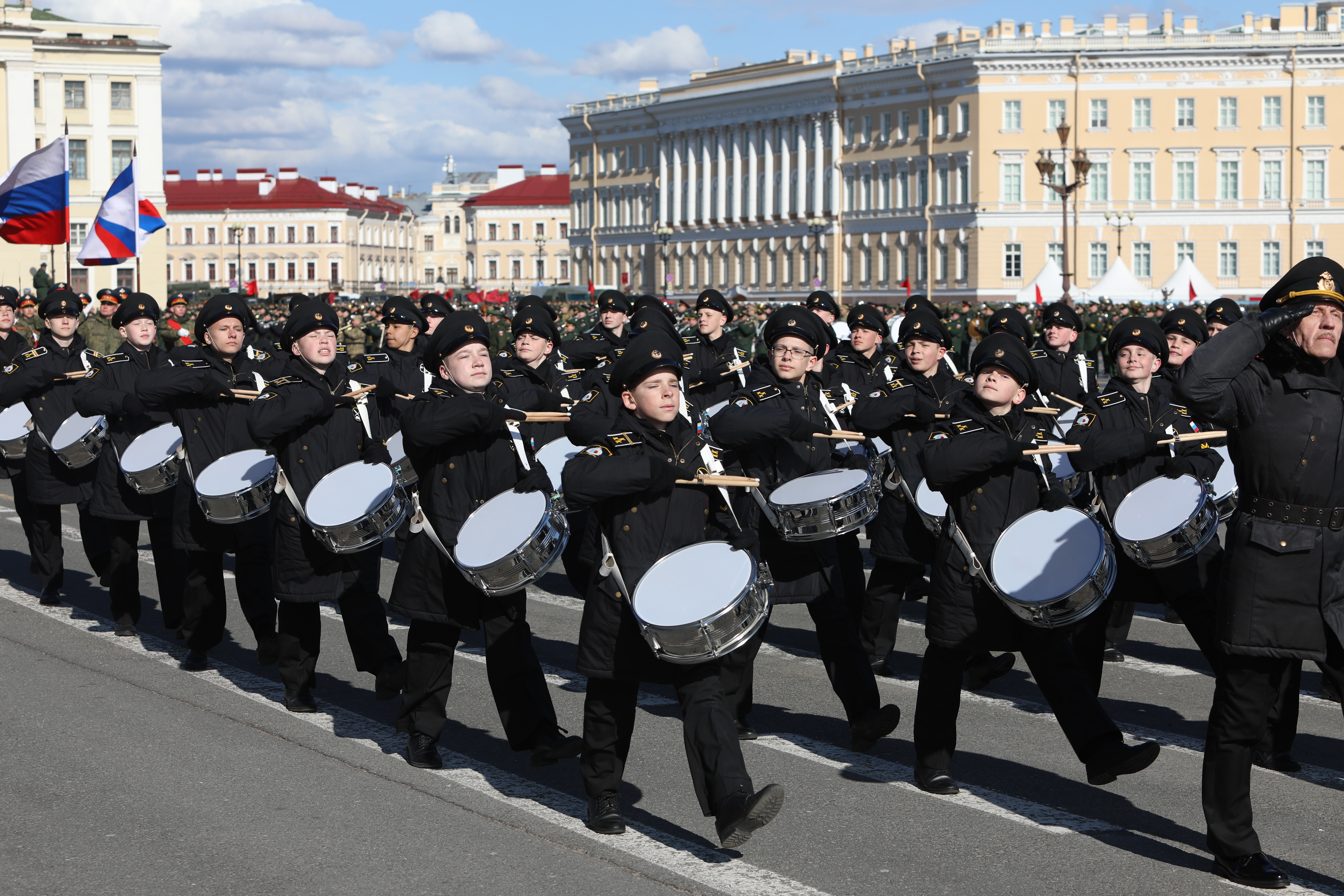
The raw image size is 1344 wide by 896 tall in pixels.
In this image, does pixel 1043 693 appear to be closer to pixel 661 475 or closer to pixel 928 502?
pixel 661 475

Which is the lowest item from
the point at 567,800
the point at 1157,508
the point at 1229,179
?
the point at 567,800

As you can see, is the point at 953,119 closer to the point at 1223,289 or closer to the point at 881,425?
the point at 1223,289

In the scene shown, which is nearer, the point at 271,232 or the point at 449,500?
the point at 449,500

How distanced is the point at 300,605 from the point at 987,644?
3345 millimetres

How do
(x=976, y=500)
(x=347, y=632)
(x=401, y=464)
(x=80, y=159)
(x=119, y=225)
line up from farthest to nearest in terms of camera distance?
(x=80, y=159), (x=119, y=225), (x=401, y=464), (x=347, y=632), (x=976, y=500)

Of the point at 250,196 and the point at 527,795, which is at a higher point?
the point at 250,196

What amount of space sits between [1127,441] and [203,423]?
4.57 metres

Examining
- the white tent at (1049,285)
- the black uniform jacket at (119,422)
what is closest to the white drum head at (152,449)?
the black uniform jacket at (119,422)

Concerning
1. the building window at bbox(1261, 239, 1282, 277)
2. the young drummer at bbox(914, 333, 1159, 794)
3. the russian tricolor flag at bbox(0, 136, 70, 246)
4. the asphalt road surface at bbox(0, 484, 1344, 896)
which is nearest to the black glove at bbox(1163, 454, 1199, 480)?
the asphalt road surface at bbox(0, 484, 1344, 896)

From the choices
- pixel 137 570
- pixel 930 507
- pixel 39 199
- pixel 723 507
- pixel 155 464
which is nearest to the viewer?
pixel 723 507

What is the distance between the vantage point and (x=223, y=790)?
739 cm

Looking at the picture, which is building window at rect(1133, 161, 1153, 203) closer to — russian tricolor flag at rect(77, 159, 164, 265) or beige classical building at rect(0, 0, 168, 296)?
beige classical building at rect(0, 0, 168, 296)

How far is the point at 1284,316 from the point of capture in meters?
6.04

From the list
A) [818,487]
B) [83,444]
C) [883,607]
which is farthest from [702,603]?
[83,444]
